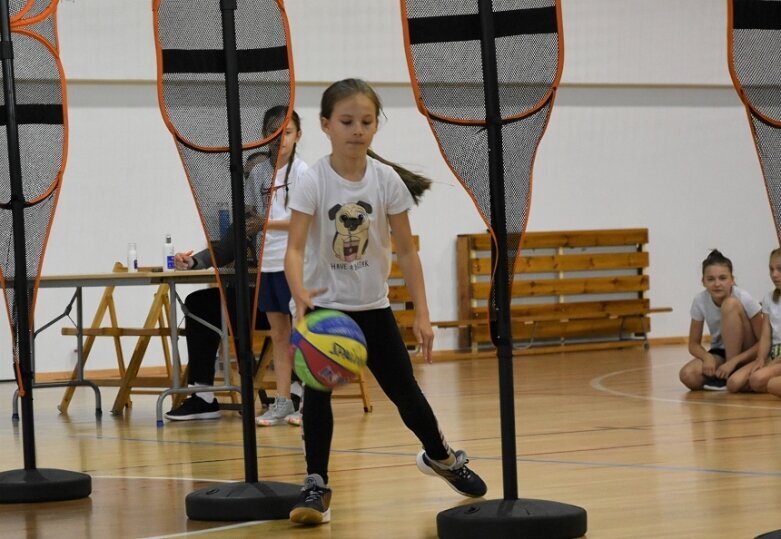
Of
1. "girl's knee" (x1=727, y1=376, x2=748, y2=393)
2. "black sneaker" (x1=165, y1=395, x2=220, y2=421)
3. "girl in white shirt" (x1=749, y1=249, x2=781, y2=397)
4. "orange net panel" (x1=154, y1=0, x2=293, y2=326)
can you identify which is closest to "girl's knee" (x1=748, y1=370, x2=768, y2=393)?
"girl in white shirt" (x1=749, y1=249, x2=781, y2=397)

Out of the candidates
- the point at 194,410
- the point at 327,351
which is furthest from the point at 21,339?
the point at 194,410

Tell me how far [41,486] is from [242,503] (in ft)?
2.99

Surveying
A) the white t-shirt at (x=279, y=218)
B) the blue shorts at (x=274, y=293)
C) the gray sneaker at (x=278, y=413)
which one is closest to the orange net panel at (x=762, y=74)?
the white t-shirt at (x=279, y=218)

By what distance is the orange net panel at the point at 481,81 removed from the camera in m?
3.44

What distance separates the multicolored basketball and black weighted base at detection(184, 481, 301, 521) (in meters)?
0.46

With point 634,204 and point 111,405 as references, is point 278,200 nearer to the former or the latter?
point 111,405

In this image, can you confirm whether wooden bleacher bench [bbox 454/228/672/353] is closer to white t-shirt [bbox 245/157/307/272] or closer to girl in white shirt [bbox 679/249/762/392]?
girl in white shirt [bbox 679/249/762/392]

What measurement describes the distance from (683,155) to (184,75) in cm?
1034

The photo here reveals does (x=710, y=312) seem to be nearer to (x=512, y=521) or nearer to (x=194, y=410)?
(x=194, y=410)

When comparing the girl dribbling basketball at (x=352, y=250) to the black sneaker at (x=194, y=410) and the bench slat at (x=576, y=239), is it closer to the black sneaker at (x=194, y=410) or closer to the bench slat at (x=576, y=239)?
the black sneaker at (x=194, y=410)

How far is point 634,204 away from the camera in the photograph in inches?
527

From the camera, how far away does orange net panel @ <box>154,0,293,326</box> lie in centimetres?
406

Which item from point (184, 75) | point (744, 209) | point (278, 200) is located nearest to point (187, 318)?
point (278, 200)

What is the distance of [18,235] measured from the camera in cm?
434
